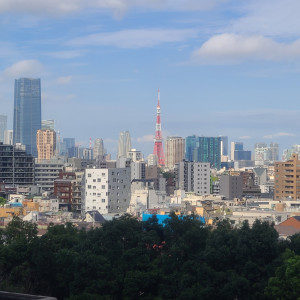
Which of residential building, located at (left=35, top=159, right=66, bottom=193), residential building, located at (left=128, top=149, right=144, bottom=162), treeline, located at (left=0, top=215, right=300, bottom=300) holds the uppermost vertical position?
residential building, located at (left=128, top=149, right=144, bottom=162)

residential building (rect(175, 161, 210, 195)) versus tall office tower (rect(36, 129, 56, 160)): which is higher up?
tall office tower (rect(36, 129, 56, 160))

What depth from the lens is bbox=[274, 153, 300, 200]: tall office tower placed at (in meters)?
68.8

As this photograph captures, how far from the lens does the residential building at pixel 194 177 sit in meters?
92.9

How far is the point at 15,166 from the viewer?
84.5 metres

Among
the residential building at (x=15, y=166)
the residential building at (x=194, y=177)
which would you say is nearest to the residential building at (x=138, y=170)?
the residential building at (x=194, y=177)

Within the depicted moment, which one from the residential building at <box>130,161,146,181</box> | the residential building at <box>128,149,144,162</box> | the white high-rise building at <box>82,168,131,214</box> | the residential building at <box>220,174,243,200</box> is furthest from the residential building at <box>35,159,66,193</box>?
the residential building at <box>128,149,144,162</box>

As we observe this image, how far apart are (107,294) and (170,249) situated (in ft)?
7.68

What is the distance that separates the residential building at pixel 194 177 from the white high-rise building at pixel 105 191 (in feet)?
110

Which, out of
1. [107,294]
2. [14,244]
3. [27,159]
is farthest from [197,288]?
[27,159]

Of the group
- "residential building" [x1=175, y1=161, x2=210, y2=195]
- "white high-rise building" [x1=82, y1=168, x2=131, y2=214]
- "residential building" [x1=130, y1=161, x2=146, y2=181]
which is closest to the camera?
"white high-rise building" [x1=82, y1=168, x2=131, y2=214]

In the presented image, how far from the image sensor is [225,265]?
21.6m

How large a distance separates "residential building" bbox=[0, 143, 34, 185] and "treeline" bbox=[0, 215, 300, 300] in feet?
196

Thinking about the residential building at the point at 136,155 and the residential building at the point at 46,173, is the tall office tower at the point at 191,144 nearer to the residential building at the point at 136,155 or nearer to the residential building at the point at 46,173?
the residential building at the point at 136,155

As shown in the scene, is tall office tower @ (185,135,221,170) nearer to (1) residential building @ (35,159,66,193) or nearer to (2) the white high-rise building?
(1) residential building @ (35,159,66,193)
